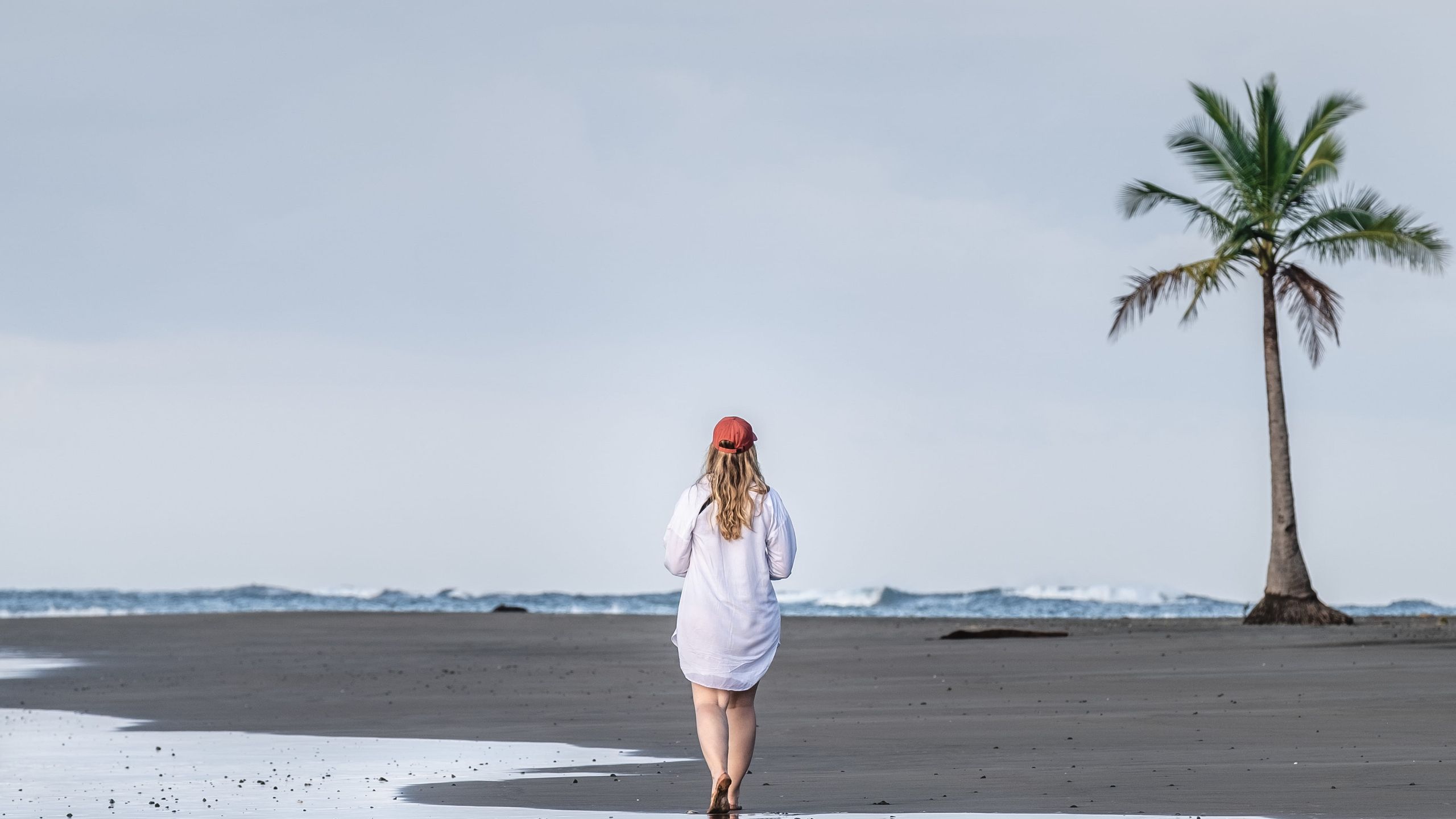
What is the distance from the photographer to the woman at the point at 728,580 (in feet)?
28.5

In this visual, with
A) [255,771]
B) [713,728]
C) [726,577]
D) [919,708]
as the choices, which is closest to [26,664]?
[919,708]

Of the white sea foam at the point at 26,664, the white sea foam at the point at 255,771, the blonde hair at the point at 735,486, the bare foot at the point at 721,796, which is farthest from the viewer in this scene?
the white sea foam at the point at 26,664

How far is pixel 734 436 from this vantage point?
341 inches

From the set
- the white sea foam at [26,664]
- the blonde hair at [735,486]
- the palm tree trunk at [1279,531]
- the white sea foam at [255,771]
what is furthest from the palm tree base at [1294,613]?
the blonde hair at [735,486]

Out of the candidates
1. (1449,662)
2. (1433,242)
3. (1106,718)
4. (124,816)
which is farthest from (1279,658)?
(124,816)

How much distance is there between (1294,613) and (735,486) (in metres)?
23.9

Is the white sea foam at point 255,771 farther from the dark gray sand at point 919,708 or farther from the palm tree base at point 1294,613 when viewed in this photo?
the palm tree base at point 1294,613

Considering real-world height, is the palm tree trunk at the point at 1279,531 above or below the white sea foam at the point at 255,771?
above

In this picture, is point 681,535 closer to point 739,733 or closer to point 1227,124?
point 739,733

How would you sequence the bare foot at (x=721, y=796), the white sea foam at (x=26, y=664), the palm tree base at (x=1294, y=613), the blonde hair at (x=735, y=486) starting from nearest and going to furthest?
1. the bare foot at (x=721, y=796)
2. the blonde hair at (x=735, y=486)
3. the white sea foam at (x=26, y=664)
4. the palm tree base at (x=1294, y=613)

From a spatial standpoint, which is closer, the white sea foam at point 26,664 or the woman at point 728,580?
the woman at point 728,580

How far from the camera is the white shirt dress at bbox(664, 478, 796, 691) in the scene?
8.76 meters

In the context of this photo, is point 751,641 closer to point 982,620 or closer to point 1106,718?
point 1106,718

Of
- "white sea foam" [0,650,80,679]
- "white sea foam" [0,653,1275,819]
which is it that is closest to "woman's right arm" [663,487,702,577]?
"white sea foam" [0,653,1275,819]
